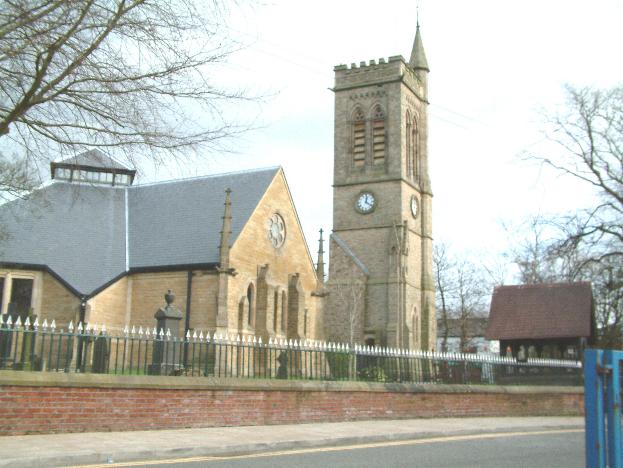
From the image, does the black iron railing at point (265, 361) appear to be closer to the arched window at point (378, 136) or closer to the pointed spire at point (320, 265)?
the pointed spire at point (320, 265)

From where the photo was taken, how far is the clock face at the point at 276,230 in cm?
3116

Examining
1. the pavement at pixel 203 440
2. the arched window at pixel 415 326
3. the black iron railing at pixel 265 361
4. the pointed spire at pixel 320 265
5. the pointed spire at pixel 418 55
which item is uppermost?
the pointed spire at pixel 418 55

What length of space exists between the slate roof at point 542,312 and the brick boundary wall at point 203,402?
12.7 m

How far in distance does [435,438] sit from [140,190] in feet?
77.4

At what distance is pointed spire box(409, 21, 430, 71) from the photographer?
5445 centimetres

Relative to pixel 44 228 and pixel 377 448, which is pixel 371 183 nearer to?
pixel 44 228

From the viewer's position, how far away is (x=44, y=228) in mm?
29078

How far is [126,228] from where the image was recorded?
103ft

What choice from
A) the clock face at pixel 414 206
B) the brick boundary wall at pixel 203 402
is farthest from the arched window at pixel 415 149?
the brick boundary wall at pixel 203 402

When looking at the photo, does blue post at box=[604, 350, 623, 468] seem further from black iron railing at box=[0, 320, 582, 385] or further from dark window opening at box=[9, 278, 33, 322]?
dark window opening at box=[9, 278, 33, 322]

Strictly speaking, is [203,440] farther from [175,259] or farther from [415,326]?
[415,326]

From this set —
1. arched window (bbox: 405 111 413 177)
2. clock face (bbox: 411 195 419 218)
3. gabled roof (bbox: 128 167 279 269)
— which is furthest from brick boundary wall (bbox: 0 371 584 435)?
arched window (bbox: 405 111 413 177)

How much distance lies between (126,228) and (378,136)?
919 inches

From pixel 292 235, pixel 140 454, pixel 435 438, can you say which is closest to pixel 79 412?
pixel 140 454
